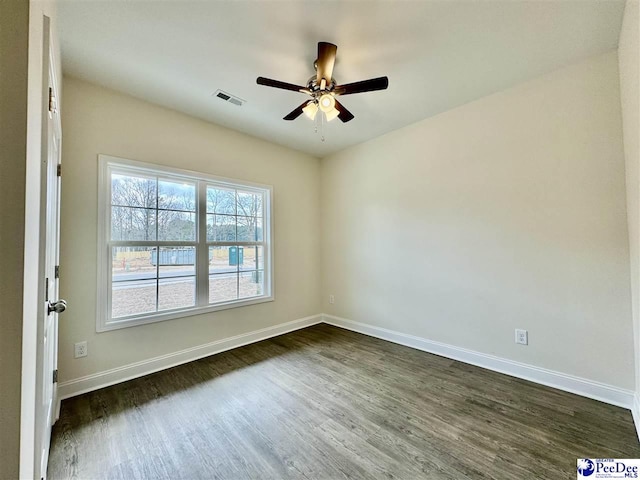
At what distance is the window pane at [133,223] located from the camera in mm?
2486

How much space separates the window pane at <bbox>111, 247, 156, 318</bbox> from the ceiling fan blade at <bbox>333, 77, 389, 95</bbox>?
2.39 meters

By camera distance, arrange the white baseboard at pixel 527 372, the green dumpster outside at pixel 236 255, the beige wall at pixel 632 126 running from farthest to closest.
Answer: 1. the green dumpster outside at pixel 236 255
2. the white baseboard at pixel 527 372
3. the beige wall at pixel 632 126

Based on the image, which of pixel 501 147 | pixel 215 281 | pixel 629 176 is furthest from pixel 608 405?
pixel 215 281

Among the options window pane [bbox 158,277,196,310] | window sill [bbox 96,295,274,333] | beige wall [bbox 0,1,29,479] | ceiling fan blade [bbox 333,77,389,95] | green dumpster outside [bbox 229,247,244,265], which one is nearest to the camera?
beige wall [bbox 0,1,29,479]

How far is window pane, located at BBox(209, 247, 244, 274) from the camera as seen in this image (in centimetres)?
315

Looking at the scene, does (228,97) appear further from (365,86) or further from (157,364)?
(157,364)

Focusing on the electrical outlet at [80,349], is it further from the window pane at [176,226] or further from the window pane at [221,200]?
the window pane at [221,200]

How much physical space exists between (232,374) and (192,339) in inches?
27.3

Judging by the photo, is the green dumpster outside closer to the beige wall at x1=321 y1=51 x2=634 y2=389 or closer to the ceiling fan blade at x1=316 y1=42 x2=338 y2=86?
the beige wall at x1=321 y1=51 x2=634 y2=389

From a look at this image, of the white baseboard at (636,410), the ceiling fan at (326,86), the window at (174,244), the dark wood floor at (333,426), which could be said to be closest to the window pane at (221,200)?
the window at (174,244)

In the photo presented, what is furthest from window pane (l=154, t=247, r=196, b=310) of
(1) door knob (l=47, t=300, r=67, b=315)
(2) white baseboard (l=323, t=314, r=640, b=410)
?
(2) white baseboard (l=323, t=314, r=640, b=410)

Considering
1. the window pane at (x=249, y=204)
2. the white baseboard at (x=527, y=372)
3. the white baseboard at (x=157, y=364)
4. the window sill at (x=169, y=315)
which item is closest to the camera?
the white baseboard at (x=527, y=372)

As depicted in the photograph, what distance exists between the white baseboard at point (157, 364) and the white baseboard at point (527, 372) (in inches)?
60.9

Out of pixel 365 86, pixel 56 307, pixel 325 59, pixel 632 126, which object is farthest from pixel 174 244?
pixel 632 126
